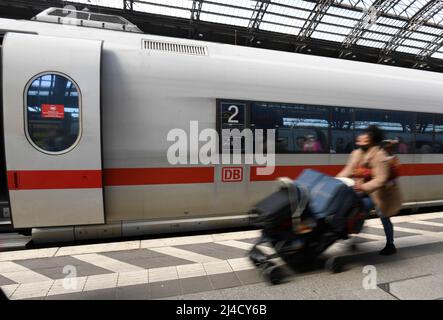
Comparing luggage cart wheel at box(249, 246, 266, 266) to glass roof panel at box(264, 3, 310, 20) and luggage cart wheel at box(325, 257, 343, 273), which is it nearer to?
luggage cart wheel at box(325, 257, 343, 273)

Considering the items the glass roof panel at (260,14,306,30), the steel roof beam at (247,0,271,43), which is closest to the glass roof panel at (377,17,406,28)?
the glass roof panel at (260,14,306,30)

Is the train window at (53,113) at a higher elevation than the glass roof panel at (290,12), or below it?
below

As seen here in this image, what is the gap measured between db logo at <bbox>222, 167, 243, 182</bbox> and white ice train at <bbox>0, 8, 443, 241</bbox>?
0.02 meters

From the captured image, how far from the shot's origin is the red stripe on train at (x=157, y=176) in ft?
13.5

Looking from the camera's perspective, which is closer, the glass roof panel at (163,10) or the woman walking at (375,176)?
the woman walking at (375,176)

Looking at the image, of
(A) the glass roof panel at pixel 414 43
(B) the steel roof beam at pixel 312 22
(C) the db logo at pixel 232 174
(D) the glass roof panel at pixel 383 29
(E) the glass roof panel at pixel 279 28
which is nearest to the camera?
(C) the db logo at pixel 232 174

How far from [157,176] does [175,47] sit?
78.0 inches

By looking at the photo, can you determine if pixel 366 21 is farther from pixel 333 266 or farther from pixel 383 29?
pixel 333 266

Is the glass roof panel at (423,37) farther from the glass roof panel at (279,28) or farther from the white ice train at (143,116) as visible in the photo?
the white ice train at (143,116)

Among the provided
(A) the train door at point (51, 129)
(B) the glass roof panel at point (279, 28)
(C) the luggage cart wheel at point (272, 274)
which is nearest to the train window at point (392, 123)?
(C) the luggage cart wheel at point (272, 274)

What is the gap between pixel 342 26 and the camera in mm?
16531

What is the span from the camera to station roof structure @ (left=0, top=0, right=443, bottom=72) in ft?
42.9
